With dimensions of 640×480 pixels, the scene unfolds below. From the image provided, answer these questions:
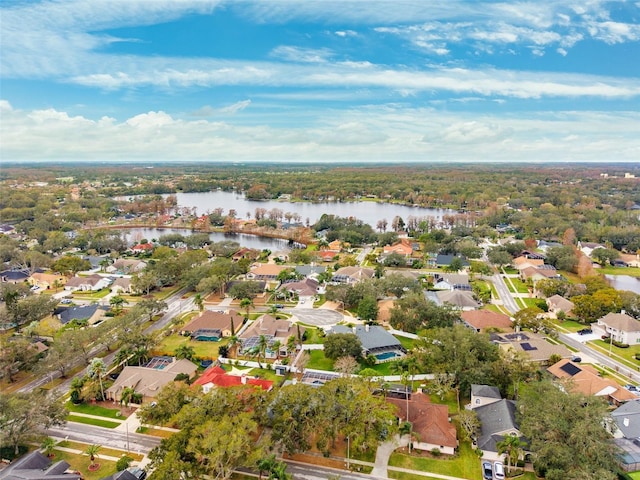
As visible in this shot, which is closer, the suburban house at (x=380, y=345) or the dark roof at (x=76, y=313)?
the suburban house at (x=380, y=345)

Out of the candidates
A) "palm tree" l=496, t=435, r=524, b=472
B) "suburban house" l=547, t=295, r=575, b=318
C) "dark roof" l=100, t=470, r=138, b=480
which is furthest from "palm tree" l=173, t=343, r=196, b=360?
"suburban house" l=547, t=295, r=575, b=318

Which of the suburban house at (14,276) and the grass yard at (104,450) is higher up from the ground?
the suburban house at (14,276)

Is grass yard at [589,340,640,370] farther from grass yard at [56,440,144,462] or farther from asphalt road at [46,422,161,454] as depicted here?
grass yard at [56,440,144,462]

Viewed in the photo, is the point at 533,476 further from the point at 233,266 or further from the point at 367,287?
the point at 233,266

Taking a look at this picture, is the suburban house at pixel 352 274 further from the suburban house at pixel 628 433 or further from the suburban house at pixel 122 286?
the suburban house at pixel 628 433

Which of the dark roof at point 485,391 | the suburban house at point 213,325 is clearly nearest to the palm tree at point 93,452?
the suburban house at point 213,325

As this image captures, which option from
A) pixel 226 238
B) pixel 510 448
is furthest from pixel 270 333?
pixel 226 238

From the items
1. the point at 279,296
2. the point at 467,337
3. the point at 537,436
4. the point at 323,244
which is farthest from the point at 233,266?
the point at 537,436
